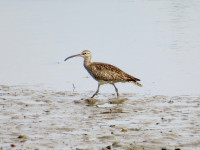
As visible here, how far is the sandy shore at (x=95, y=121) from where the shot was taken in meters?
9.86

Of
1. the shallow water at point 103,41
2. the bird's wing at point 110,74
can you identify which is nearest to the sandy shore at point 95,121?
the bird's wing at point 110,74

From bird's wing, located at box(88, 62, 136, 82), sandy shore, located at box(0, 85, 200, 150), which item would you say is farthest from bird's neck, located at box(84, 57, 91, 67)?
sandy shore, located at box(0, 85, 200, 150)

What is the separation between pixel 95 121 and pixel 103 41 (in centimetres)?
1034

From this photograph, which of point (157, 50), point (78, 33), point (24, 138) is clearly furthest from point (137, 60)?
point (24, 138)

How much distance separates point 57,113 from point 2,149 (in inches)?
122

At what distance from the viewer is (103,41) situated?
71.4 feet

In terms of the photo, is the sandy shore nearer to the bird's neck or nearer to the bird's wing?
the bird's wing

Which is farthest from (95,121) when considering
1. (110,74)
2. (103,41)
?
(103,41)

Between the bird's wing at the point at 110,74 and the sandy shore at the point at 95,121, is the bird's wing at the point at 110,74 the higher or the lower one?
the higher one

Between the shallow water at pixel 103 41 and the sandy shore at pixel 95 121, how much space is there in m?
1.18

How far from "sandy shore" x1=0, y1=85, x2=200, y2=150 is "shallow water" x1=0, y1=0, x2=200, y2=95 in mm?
1175

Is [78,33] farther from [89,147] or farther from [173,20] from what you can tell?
[89,147]

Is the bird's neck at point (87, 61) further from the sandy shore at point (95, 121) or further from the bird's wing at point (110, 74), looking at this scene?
the sandy shore at point (95, 121)

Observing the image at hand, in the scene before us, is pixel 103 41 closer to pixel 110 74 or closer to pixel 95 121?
pixel 110 74
